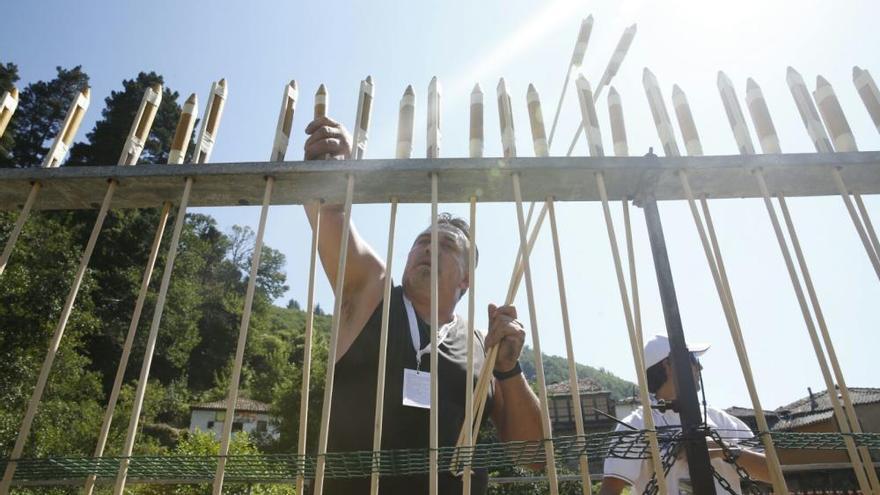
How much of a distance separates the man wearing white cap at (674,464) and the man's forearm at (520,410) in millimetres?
539

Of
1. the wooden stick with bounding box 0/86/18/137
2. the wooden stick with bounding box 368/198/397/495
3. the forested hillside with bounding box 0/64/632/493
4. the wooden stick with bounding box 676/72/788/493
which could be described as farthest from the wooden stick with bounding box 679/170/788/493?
the forested hillside with bounding box 0/64/632/493

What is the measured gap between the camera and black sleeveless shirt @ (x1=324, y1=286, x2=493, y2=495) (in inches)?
93.7

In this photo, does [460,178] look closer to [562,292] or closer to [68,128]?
[562,292]

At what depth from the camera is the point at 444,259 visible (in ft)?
10.8

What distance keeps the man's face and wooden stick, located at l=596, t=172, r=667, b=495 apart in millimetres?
1369

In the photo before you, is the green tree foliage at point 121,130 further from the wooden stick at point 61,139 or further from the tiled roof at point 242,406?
the wooden stick at point 61,139

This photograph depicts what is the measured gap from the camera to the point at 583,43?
7.93 ft

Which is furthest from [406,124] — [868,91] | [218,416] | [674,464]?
[218,416]

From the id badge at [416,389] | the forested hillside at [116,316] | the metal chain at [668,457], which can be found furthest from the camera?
the forested hillside at [116,316]

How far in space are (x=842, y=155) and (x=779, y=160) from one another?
0.27 metres

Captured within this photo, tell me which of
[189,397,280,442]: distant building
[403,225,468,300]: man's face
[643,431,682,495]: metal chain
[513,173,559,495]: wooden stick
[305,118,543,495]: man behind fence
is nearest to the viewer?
[513,173,559,495]: wooden stick

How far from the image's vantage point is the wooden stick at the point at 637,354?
1604 mm

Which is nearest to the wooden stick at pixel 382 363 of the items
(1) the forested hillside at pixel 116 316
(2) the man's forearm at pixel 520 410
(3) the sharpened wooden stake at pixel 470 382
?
(3) the sharpened wooden stake at pixel 470 382

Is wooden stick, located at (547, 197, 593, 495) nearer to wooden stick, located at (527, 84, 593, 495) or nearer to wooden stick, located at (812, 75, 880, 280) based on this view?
wooden stick, located at (527, 84, 593, 495)
